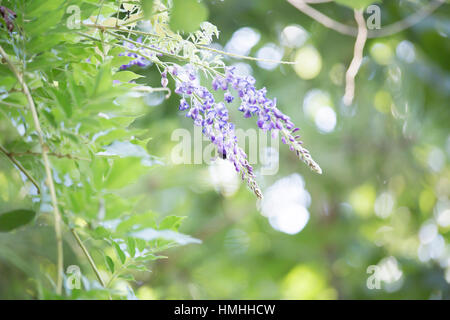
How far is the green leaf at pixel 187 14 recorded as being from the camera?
385mm

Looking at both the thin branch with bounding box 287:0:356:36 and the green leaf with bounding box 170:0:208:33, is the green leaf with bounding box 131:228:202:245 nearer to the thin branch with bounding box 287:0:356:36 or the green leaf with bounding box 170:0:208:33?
the green leaf with bounding box 170:0:208:33

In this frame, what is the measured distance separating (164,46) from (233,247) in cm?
155

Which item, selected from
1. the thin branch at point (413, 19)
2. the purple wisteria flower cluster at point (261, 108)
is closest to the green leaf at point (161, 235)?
the purple wisteria flower cluster at point (261, 108)

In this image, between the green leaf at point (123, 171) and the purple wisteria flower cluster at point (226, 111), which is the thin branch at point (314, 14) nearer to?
the purple wisteria flower cluster at point (226, 111)

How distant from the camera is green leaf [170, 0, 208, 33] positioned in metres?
0.39

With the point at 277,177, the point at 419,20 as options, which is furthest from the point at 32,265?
the point at 277,177

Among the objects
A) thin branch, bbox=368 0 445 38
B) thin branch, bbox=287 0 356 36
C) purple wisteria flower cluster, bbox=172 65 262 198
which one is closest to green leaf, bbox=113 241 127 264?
purple wisteria flower cluster, bbox=172 65 262 198

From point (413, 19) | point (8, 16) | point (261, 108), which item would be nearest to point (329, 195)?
point (413, 19)

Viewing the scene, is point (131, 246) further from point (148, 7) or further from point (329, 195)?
point (329, 195)

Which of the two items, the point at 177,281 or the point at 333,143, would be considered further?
the point at 333,143
